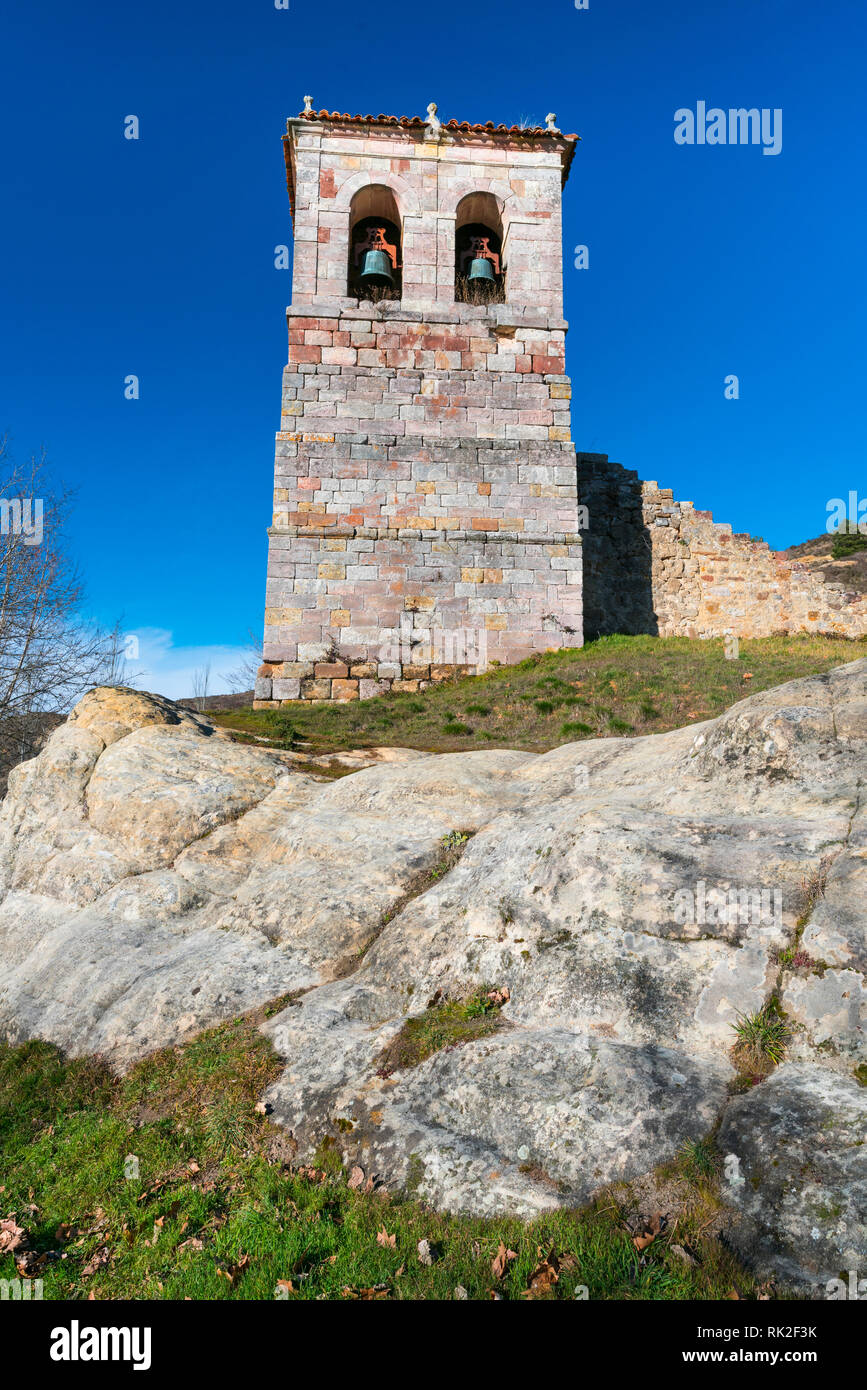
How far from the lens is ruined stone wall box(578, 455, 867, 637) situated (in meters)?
22.8

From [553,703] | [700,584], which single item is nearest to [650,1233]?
[553,703]

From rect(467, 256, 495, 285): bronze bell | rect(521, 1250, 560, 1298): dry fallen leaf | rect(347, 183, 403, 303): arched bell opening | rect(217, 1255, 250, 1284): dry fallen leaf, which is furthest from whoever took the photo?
rect(347, 183, 403, 303): arched bell opening

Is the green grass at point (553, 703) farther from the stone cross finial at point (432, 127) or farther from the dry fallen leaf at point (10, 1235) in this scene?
the stone cross finial at point (432, 127)

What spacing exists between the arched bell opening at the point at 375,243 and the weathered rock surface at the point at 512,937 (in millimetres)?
14611

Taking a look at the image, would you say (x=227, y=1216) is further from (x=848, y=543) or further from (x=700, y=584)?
(x=848, y=543)

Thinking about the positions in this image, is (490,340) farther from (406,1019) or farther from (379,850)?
(406,1019)

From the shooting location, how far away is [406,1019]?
15.5 feet

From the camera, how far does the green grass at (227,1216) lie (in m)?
3.19

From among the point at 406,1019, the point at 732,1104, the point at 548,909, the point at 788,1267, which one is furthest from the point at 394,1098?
the point at 788,1267

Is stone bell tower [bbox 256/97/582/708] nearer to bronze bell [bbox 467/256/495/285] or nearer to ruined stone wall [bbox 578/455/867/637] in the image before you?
bronze bell [bbox 467/256/495/285]

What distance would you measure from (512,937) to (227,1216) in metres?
2.08

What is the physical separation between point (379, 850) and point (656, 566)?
18603mm

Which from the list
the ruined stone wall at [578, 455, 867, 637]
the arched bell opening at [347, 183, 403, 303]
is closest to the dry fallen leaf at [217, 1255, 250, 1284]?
the arched bell opening at [347, 183, 403, 303]

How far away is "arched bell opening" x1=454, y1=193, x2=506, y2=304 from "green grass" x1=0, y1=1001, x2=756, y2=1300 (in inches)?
710
